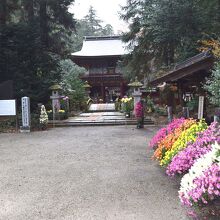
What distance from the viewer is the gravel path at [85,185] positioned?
471 cm

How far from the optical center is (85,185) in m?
6.10

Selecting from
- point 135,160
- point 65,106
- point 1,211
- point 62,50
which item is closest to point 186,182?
point 1,211

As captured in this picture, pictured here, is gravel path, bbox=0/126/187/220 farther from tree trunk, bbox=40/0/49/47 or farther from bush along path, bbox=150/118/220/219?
tree trunk, bbox=40/0/49/47

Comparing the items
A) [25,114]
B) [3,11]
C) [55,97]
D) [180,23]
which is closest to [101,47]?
[3,11]

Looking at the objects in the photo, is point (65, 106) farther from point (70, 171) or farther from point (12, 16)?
point (70, 171)

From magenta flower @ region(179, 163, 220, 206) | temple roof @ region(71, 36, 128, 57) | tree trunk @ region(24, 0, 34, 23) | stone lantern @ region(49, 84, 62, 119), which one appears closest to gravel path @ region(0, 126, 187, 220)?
magenta flower @ region(179, 163, 220, 206)

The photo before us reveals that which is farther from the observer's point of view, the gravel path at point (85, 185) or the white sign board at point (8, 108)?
the white sign board at point (8, 108)

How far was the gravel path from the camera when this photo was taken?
471cm

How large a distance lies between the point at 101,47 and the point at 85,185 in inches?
1394

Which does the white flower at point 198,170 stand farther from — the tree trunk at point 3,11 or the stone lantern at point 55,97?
the tree trunk at point 3,11

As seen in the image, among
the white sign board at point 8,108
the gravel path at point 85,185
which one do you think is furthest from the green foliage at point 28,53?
the gravel path at point 85,185

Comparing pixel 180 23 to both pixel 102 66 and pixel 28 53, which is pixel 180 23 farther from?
pixel 102 66

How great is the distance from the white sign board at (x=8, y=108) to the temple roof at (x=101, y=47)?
1976 centimetres

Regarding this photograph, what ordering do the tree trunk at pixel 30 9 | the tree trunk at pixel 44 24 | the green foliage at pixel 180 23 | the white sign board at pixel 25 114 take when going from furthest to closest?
the tree trunk at pixel 44 24
the tree trunk at pixel 30 9
the green foliage at pixel 180 23
the white sign board at pixel 25 114
